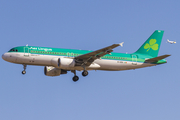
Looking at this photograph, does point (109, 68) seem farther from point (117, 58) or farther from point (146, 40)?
point (146, 40)

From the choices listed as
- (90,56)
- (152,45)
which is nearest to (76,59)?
→ (90,56)

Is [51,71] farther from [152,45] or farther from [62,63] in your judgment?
[152,45]

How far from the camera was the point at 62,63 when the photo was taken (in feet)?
180

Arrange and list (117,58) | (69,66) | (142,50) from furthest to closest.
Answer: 1. (142,50)
2. (117,58)
3. (69,66)

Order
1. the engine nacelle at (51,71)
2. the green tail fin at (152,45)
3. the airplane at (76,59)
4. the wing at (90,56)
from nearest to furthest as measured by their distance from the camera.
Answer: the wing at (90,56) → the airplane at (76,59) → the engine nacelle at (51,71) → the green tail fin at (152,45)

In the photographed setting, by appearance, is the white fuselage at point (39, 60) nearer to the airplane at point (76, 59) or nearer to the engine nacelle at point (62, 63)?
the airplane at point (76, 59)

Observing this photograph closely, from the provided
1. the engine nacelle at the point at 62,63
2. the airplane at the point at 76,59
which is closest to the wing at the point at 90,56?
the airplane at the point at 76,59

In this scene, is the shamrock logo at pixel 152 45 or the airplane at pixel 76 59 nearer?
the airplane at pixel 76 59

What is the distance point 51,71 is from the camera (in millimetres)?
60438

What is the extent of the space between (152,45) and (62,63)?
58.1 feet

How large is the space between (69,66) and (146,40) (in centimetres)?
1655

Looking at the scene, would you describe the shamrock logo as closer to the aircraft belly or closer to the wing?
the aircraft belly

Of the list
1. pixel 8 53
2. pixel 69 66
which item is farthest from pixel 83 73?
pixel 8 53

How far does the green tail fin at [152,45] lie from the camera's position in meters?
63.5
